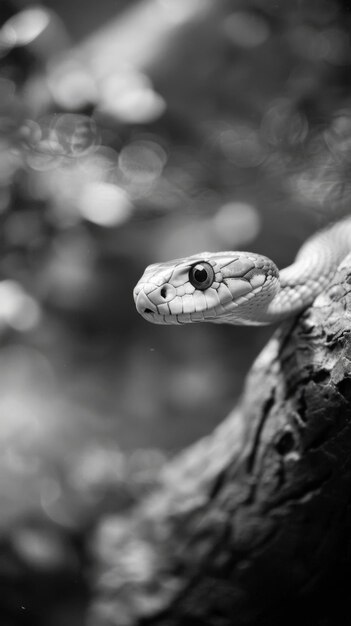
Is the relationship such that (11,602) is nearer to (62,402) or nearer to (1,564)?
(1,564)

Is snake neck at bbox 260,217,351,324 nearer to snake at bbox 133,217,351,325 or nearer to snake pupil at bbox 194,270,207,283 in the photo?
snake at bbox 133,217,351,325

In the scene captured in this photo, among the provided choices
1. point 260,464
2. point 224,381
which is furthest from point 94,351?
point 260,464


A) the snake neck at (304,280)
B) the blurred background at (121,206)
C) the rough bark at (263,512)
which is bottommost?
the rough bark at (263,512)

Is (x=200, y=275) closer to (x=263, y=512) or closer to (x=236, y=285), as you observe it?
(x=236, y=285)

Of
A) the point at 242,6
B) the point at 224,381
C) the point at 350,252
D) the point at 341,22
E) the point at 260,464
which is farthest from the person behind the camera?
the point at 224,381

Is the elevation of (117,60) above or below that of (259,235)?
above

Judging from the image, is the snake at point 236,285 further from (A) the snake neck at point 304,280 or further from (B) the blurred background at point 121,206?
(B) the blurred background at point 121,206

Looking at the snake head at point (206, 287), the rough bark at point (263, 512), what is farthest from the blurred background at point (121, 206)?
the snake head at point (206, 287)
